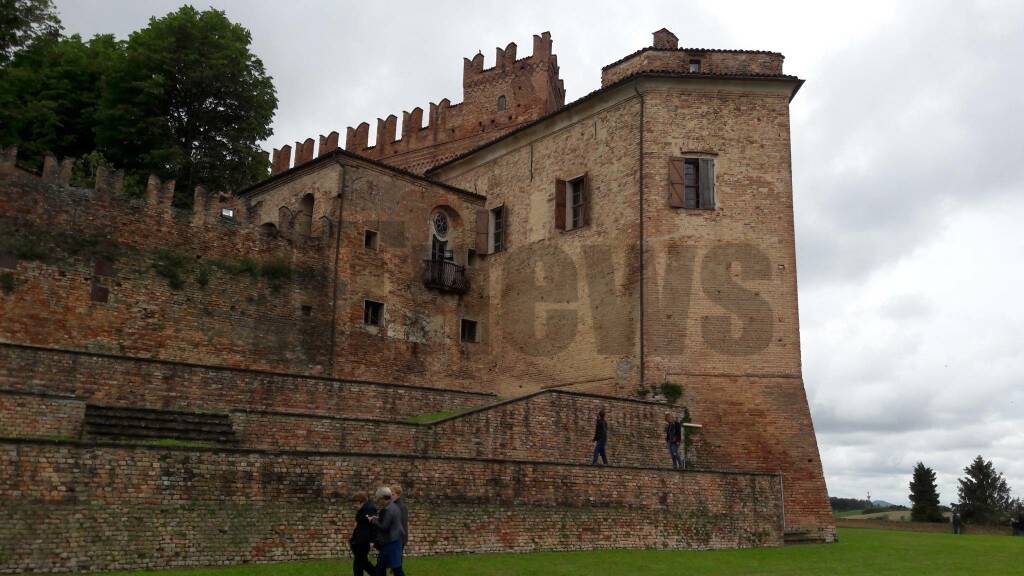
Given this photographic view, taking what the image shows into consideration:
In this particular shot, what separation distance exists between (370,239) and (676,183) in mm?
8108

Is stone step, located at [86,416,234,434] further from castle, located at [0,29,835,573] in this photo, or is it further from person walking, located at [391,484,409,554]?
person walking, located at [391,484,409,554]

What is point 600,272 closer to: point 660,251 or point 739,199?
point 660,251

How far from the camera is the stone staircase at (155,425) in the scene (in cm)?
1271

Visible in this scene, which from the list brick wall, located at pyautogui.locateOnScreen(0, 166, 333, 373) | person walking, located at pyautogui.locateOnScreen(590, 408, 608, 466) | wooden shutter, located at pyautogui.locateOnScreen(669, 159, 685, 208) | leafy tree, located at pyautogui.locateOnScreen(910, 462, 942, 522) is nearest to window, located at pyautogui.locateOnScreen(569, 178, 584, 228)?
wooden shutter, located at pyautogui.locateOnScreen(669, 159, 685, 208)

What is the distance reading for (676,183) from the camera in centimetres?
2156

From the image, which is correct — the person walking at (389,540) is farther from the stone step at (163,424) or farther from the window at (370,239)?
the window at (370,239)

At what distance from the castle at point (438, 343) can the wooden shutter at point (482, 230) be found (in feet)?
0.32

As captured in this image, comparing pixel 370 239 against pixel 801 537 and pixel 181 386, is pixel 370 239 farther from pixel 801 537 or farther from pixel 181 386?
pixel 801 537

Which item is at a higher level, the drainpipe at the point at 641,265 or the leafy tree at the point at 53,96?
the leafy tree at the point at 53,96

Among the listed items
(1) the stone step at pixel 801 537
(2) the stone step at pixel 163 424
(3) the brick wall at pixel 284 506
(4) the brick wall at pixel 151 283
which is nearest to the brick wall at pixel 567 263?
(1) the stone step at pixel 801 537

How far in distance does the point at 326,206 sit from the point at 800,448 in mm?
13079

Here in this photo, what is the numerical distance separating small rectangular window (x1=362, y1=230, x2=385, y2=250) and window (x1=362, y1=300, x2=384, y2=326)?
1489 mm

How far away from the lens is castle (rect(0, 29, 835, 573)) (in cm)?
1085

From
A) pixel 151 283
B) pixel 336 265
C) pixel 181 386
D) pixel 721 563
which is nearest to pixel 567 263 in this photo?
pixel 336 265
